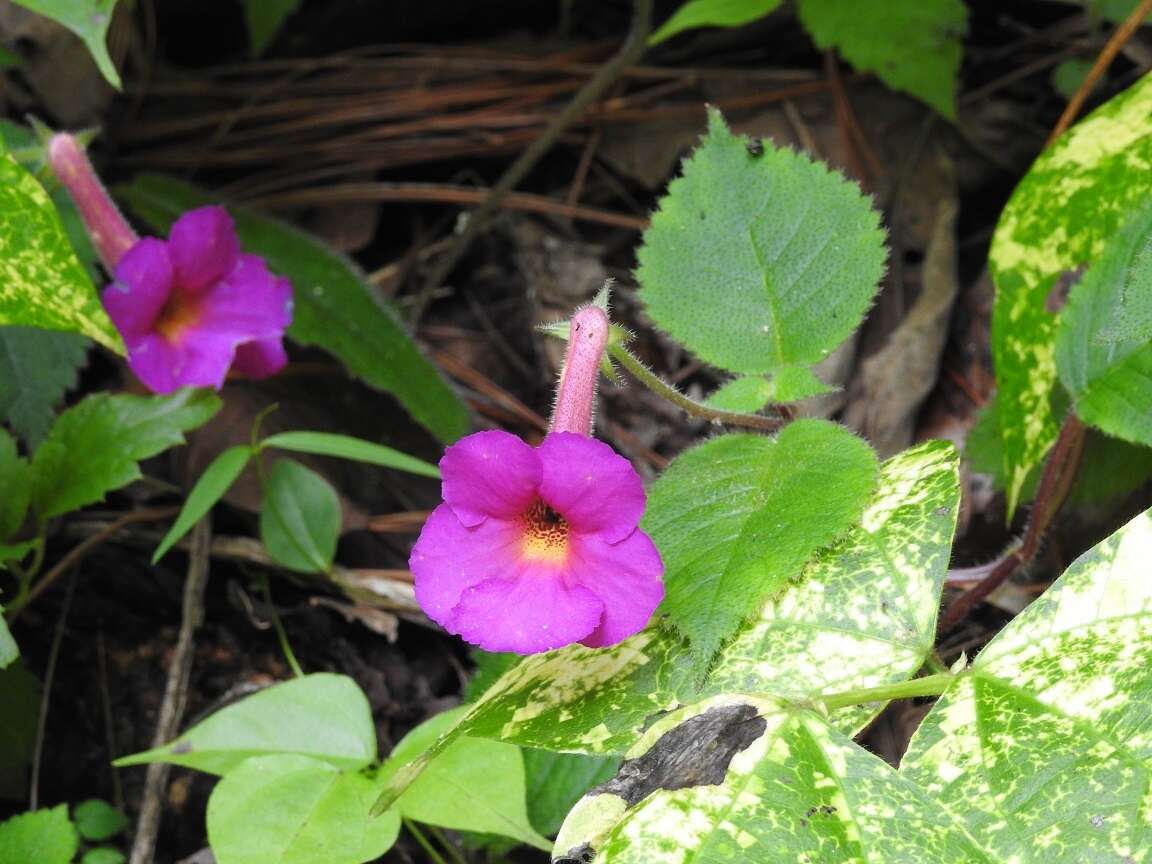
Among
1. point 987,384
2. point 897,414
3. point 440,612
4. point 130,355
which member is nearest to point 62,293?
point 130,355

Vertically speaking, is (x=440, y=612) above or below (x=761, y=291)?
below

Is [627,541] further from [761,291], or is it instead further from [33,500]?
[33,500]

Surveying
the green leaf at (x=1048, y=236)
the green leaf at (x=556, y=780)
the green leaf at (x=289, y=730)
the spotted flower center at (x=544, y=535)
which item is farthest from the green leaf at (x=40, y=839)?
the green leaf at (x=1048, y=236)

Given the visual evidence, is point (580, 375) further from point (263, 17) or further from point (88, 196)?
point (263, 17)

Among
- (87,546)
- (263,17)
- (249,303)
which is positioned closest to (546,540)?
(249,303)

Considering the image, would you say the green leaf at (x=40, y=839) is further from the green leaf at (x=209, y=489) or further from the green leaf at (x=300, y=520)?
the green leaf at (x=300, y=520)
